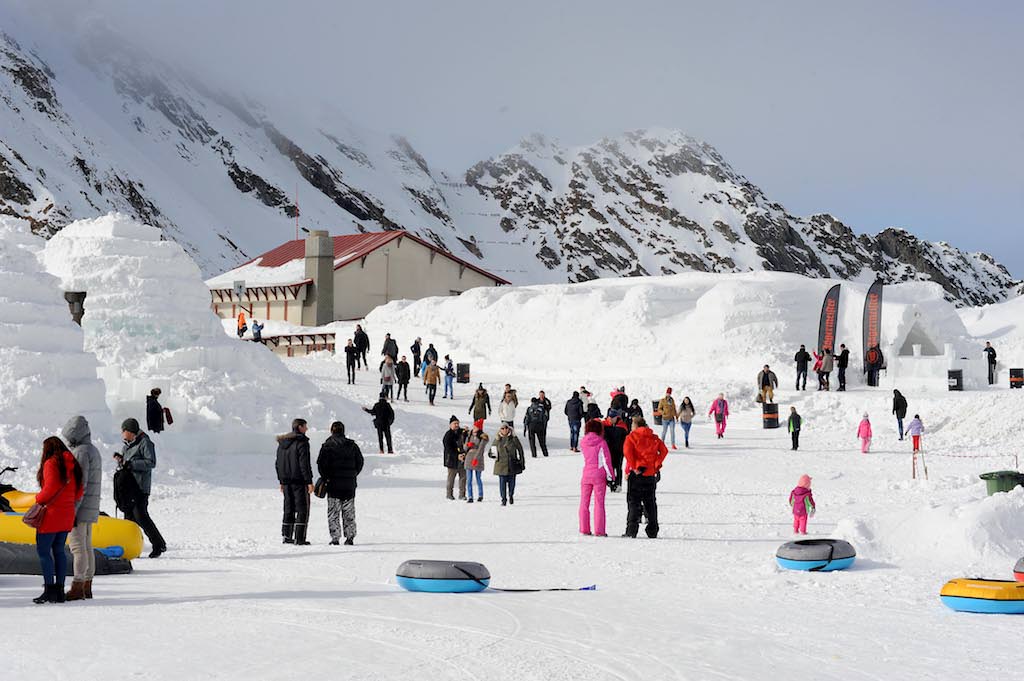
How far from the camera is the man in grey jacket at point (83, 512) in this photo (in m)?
7.76

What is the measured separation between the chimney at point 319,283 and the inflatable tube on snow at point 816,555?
36.2 meters

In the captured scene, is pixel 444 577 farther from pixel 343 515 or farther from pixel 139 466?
pixel 139 466

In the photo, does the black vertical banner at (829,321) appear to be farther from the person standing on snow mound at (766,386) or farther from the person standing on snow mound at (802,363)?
the person standing on snow mound at (766,386)

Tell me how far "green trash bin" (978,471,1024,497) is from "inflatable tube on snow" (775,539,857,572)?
5.20 m

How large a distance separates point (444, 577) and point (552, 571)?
58.8 inches

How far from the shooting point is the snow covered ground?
A: 6234mm

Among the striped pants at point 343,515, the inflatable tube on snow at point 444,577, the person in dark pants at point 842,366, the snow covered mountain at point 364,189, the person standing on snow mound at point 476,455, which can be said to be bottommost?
the inflatable tube on snow at point 444,577

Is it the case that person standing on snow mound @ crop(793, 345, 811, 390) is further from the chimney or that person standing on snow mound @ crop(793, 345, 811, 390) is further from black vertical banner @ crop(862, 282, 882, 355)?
the chimney

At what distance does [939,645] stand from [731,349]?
1058 inches

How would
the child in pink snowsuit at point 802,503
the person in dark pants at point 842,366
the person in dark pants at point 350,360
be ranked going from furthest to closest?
the person in dark pants at point 350,360
the person in dark pants at point 842,366
the child in pink snowsuit at point 802,503

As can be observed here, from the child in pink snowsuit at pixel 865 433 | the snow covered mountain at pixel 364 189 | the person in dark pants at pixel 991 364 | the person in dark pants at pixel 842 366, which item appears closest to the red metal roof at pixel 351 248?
the person in dark pants at pixel 842 366

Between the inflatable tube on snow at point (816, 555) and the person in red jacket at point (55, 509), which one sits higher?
the person in red jacket at point (55, 509)

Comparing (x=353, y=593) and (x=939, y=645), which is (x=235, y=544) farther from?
(x=939, y=645)

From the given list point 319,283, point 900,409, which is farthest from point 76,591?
point 319,283
